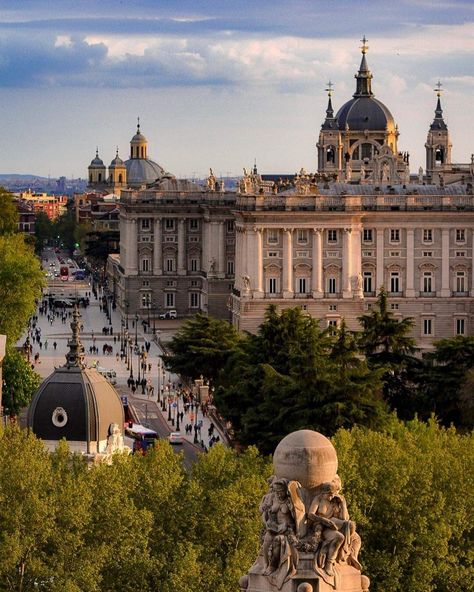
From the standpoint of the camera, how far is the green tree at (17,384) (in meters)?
88.6

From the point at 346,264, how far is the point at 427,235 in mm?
5056

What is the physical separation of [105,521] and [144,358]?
74265 mm

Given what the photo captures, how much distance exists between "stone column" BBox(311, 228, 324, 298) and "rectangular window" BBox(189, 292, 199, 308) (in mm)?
28265

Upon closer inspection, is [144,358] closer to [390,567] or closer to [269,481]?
[390,567]

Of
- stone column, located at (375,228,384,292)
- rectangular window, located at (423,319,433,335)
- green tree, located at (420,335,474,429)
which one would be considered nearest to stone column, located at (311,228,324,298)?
stone column, located at (375,228,384,292)

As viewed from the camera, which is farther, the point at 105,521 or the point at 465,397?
the point at 465,397

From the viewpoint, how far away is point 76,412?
54.8 meters

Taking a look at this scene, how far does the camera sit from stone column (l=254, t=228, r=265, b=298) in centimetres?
12988

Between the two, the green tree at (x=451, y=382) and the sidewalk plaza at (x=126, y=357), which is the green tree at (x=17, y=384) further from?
the green tree at (x=451, y=382)

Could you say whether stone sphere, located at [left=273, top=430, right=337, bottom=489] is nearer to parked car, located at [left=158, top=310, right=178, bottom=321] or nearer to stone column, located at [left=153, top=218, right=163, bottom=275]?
parked car, located at [left=158, top=310, right=178, bottom=321]

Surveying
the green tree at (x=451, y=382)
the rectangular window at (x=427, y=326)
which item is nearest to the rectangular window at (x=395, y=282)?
the rectangular window at (x=427, y=326)

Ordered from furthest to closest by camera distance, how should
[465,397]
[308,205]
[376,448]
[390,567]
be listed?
[308,205]
[465,397]
[376,448]
[390,567]

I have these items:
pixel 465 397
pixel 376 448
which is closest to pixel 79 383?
pixel 376 448

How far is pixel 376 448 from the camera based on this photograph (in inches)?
1999
